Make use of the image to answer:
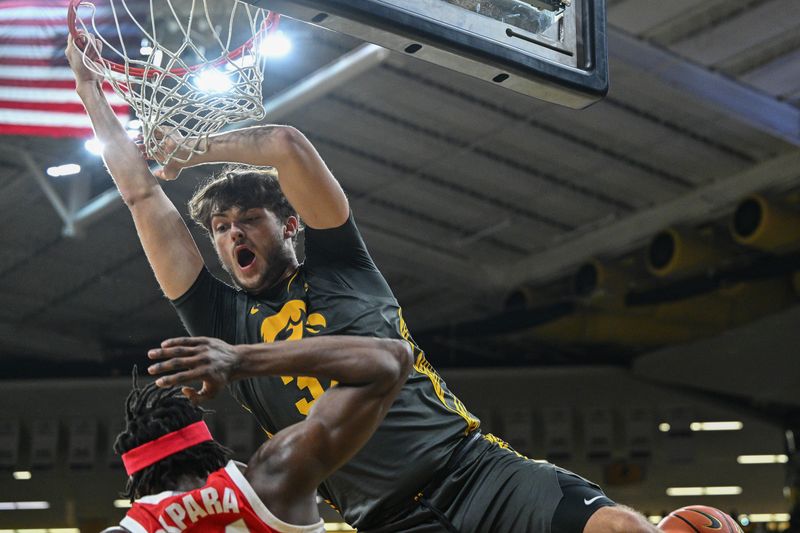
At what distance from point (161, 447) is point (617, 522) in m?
1.28

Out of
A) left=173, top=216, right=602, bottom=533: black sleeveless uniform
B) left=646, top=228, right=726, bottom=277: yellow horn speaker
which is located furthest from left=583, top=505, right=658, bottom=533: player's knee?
left=646, top=228, right=726, bottom=277: yellow horn speaker

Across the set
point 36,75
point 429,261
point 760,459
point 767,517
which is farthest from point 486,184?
point 767,517

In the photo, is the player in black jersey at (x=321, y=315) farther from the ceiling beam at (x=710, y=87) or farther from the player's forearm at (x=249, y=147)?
the ceiling beam at (x=710, y=87)

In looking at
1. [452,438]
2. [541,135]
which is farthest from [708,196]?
[452,438]

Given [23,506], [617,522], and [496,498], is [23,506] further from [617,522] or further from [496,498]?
[617,522]

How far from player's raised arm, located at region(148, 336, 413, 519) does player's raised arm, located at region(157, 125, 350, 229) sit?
88 cm

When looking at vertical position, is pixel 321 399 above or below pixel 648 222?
below

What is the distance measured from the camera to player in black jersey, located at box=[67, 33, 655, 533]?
330 centimetres

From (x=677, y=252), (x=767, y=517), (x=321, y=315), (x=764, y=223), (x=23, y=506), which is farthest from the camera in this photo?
(x=767, y=517)

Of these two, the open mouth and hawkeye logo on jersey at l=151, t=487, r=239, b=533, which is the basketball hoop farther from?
hawkeye logo on jersey at l=151, t=487, r=239, b=533

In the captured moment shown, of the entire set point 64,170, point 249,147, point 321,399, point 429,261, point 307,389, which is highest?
point 64,170

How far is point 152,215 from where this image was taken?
3535mm

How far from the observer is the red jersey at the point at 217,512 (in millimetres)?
2389

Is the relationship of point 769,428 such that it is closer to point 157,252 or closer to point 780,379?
point 780,379
